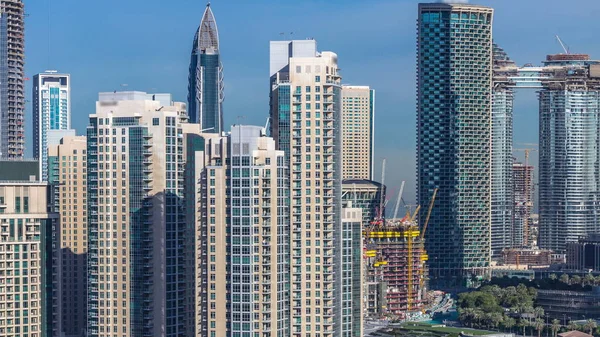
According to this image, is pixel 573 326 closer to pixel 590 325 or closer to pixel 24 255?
pixel 590 325

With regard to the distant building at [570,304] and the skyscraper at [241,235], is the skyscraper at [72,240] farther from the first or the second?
the distant building at [570,304]

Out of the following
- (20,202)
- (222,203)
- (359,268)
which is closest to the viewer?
(222,203)

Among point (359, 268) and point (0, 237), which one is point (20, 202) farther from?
point (359, 268)

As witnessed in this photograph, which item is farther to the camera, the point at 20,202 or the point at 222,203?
the point at 20,202

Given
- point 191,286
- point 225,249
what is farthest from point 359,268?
→ point 225,249

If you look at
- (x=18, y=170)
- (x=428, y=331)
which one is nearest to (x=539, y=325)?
(x=428, y=331)
